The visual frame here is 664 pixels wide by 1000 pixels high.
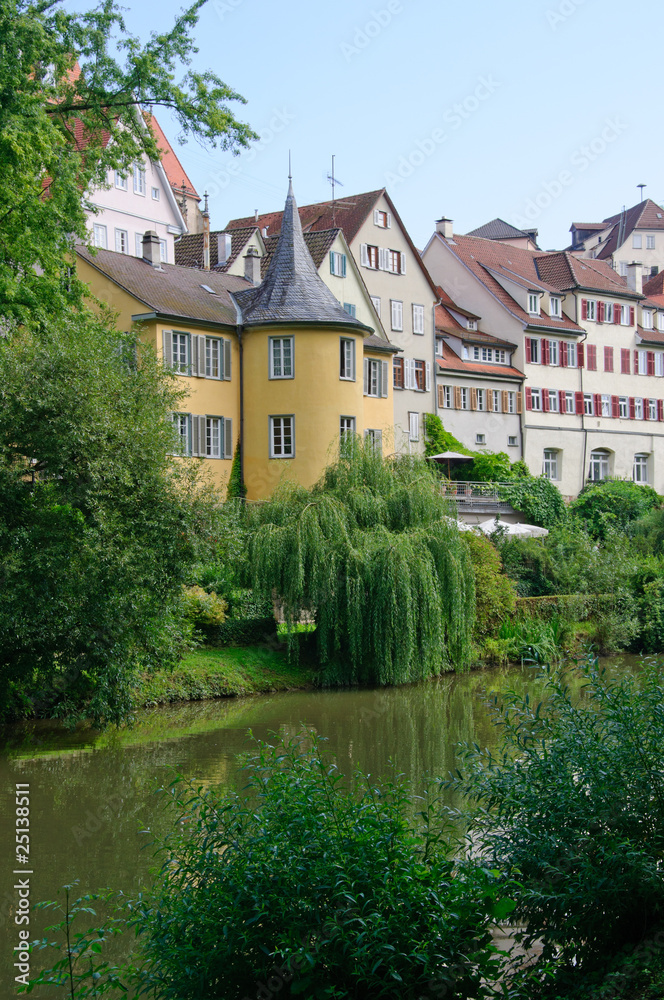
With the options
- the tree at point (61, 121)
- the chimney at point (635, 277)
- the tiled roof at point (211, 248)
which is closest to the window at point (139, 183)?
the tiled roof at point (211, 248)

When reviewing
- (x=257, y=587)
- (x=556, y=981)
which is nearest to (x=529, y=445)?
(x=257, y=587)

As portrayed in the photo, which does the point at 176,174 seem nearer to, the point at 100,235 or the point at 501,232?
the point at 100,235

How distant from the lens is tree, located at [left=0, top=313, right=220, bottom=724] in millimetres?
17188

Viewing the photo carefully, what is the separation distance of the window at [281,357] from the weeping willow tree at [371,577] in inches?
374

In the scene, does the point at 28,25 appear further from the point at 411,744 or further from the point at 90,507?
the point at 411,744

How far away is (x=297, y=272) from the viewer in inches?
1452

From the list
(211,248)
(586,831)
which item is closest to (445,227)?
(211,248)

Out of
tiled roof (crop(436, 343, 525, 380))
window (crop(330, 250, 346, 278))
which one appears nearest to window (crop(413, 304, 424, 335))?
tiled roof (crop(436, 343, 525, 380))

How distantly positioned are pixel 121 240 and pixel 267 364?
536 inches

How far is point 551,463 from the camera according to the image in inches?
2133

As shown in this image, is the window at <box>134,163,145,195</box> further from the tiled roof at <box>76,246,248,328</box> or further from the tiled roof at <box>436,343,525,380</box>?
the tiled roof at <box>436,343,525,380</box>

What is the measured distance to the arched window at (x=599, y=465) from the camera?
5622cm

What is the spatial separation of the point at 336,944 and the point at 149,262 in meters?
34.7

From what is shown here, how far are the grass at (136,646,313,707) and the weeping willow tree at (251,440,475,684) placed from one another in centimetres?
105
